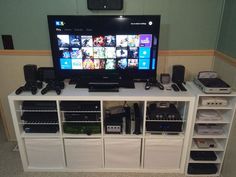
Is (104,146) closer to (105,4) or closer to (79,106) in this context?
(79,106)

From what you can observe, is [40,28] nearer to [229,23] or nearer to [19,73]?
[19,73]

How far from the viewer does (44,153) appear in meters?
1.94

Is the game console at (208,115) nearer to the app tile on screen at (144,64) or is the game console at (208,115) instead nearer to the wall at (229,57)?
the wall at (229,57)

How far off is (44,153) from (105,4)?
1.53 metres

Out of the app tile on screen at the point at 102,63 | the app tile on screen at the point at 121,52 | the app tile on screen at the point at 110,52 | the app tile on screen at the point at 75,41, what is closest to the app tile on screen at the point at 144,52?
the app tile on screen at the point at 121,52

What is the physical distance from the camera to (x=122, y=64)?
74.2 inches

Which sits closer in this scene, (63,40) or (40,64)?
(63,40)

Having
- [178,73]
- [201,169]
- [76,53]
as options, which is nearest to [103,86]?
[76,53]

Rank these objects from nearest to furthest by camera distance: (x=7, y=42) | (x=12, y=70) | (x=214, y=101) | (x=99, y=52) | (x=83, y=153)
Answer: (x=214, y=101) < (x=99, y=52) < (x=83, y=153) < (x=7, y=42) < (x=12, y=70)

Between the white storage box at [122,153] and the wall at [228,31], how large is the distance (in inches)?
45.8

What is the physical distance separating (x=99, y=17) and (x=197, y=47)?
105 cm

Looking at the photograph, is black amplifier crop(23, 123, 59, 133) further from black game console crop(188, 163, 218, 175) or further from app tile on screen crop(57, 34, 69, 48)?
black game console crop(188, 163, 218, 175)

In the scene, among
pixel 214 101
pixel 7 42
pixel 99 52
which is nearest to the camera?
pixel 214 101

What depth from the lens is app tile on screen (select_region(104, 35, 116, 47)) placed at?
1.79m
